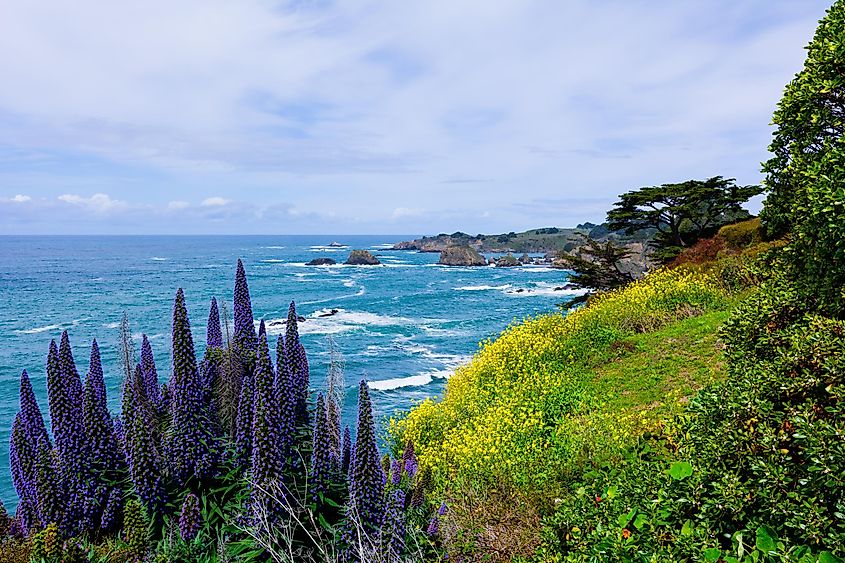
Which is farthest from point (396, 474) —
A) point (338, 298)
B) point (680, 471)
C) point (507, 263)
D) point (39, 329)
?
point (507, 263)

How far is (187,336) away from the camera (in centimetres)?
464

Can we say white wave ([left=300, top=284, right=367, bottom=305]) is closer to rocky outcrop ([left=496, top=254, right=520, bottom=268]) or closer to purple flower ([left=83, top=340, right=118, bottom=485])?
rocky outcrop ([left=496, top=254, right=520, bottom=268])

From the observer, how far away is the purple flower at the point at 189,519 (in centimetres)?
410

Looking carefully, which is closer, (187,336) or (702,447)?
(702,447)

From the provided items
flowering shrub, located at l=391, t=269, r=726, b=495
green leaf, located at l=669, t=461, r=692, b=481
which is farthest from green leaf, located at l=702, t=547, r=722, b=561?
flowering shrub, located at l=391, t=269, r=726, b=495

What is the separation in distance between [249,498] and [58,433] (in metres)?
1.98

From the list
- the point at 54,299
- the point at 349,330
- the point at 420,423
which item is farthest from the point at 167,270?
the point at 420,423

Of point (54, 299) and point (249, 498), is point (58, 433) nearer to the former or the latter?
point (249, 498)

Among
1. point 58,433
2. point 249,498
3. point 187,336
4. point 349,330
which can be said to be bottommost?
point 349,330

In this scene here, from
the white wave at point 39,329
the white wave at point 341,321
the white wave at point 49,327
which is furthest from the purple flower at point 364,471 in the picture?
the white wave at point 39,329

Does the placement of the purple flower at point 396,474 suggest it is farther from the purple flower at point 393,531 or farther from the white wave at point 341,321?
the white wave at point 341,321

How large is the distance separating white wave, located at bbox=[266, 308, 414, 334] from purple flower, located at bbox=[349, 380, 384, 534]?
33882 mm

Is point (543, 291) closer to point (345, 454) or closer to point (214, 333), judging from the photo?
point (214, 333)

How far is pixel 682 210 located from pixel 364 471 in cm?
2544
